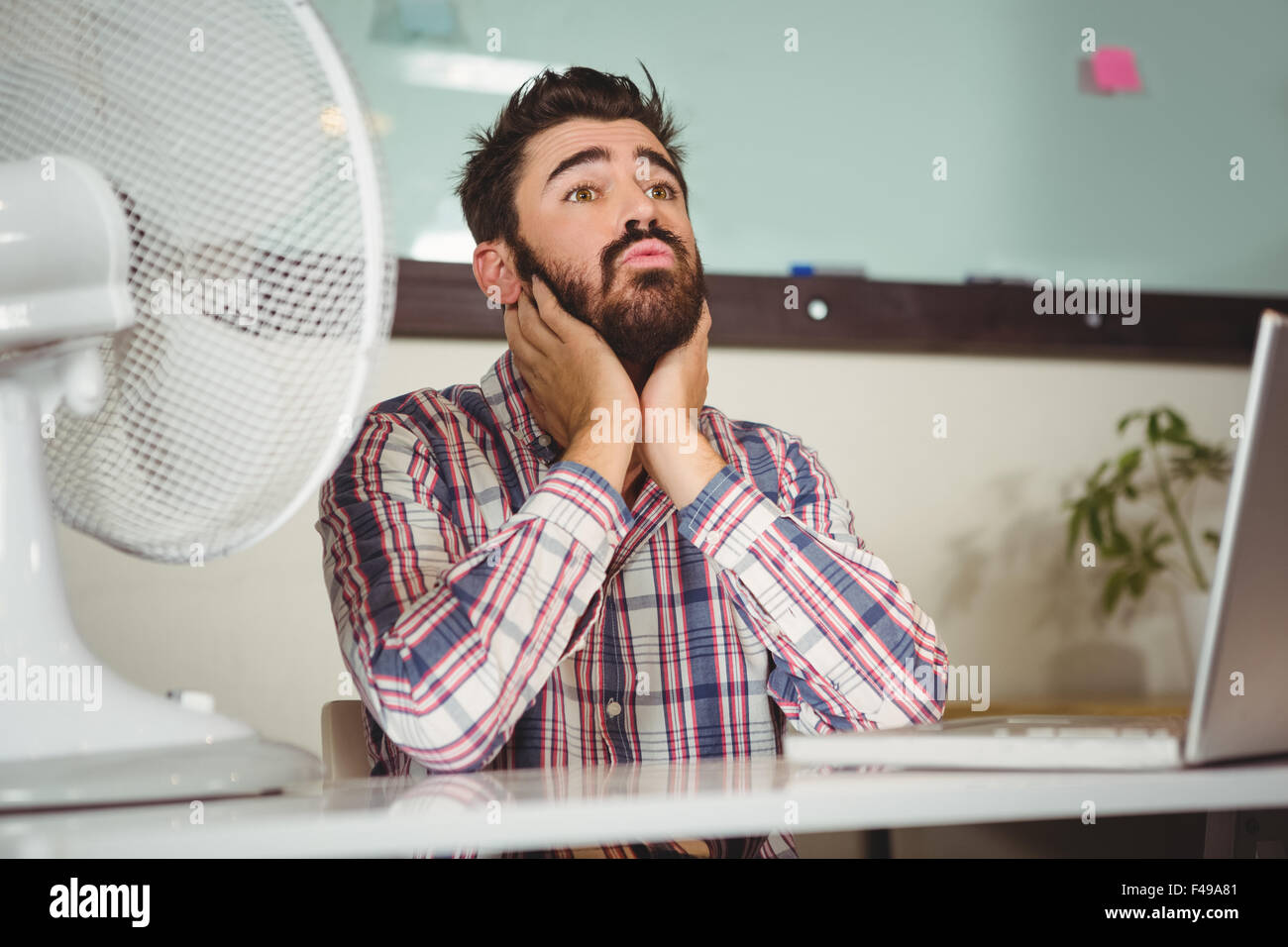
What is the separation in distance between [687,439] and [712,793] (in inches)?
23.3

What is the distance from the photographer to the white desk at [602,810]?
431 mm

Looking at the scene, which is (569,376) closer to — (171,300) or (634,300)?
(634,300)

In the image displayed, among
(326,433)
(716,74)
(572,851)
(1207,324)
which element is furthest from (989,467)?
(326,433)

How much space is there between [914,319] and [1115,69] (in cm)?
69

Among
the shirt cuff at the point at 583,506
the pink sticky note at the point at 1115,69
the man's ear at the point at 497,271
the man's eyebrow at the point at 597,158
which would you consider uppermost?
the pink sticky note at the point at 1115,69

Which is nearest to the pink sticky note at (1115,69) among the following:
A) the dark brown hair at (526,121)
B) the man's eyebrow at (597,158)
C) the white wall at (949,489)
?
the white wall at (949,489)

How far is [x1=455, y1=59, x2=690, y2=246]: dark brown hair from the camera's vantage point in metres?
1.41

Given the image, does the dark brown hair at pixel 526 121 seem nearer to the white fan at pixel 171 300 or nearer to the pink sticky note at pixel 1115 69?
the white fan at pixel 171 300

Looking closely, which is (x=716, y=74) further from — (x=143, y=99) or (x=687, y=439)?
(x=143, y=99)

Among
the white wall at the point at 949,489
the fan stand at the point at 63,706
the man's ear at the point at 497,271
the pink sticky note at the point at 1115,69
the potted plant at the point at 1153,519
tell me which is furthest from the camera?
the pink sticky note at the point at 1115,69

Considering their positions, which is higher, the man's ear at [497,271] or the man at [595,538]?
the man's ear at [497,271]

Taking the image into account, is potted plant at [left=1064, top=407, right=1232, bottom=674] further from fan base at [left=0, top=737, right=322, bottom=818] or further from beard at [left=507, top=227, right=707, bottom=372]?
fan base at [left=0, top=737, right=322, bottom=818]

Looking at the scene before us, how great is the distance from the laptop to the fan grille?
352 mm

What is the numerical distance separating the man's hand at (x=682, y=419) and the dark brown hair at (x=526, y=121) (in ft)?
0.83
